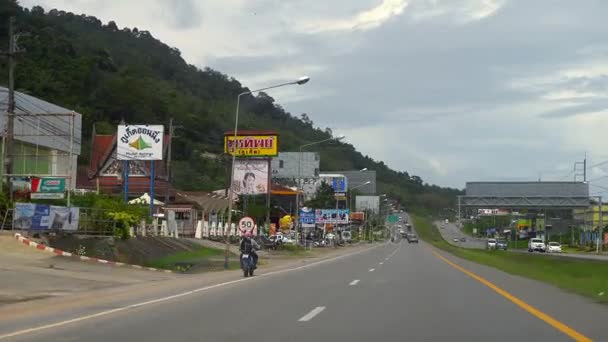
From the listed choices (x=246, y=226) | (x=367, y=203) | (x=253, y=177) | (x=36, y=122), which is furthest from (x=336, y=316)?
(x=367, y=203)

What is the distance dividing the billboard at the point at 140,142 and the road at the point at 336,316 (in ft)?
111

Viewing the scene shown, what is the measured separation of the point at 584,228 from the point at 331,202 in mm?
43816

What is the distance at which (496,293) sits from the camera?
2075 centimetres

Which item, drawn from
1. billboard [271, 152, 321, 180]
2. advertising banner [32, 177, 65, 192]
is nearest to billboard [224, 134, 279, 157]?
advertising banner [32, 177, 65, 192]

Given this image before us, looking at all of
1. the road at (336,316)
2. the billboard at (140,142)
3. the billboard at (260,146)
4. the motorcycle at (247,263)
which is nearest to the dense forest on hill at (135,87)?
the billboard at (260,146)

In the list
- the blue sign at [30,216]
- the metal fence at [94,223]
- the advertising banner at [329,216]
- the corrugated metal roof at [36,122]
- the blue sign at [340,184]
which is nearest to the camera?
the blue sign at [30,216]

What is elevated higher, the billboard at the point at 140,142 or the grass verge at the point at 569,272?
the billboard at the point at 140,142

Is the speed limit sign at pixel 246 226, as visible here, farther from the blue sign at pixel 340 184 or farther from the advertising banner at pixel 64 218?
the blue sign at pixel 340 184

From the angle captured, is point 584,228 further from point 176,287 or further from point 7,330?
point 7,330

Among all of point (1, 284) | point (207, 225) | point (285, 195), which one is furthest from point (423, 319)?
point (285, 195)

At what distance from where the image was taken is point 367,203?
188125mm

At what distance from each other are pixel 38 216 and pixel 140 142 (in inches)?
921

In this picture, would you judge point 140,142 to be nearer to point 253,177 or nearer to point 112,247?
point 253,177

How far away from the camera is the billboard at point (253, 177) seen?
6406 centimetres
